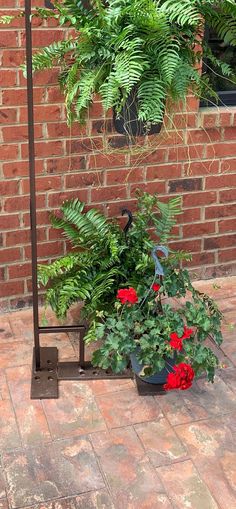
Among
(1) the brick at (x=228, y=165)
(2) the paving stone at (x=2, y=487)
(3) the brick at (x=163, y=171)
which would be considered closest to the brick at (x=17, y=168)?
(3) the brick at (x=163, y=171)

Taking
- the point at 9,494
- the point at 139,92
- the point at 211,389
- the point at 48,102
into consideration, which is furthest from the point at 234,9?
the point at 9,494

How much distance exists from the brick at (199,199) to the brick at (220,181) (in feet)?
0.13

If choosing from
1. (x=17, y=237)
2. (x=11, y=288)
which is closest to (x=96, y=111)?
(x=17, y=237)

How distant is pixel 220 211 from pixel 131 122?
1270mm

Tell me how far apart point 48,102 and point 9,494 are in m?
1.69

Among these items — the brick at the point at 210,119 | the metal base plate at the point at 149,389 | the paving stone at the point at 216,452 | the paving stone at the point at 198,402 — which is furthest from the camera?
the brick at the point at 210,119

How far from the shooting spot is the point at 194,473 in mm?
2172

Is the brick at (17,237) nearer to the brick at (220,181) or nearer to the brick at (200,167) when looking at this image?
the brick at (200,167)

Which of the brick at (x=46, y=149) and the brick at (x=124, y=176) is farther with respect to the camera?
the brick at (x=124, y=176)

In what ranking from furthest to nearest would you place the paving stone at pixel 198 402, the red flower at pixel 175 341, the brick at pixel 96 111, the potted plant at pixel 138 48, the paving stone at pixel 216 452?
1. the brick at pixel 96 111
2. the paving stone at pixel 198 402
3. the red flower at pixel 175 341
4. the paving stone at pixel 216 452
5. the potted plant at pixel 138 48

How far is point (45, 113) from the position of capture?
2842 millimetres

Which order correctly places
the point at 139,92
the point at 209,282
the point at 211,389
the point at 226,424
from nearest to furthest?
the point at 139,92 → the point at 226,424 → the point at 211,389 → the point at 209,282

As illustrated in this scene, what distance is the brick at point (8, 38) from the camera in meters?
2.66

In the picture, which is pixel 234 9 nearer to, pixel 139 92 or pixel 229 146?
pixel 139 92
